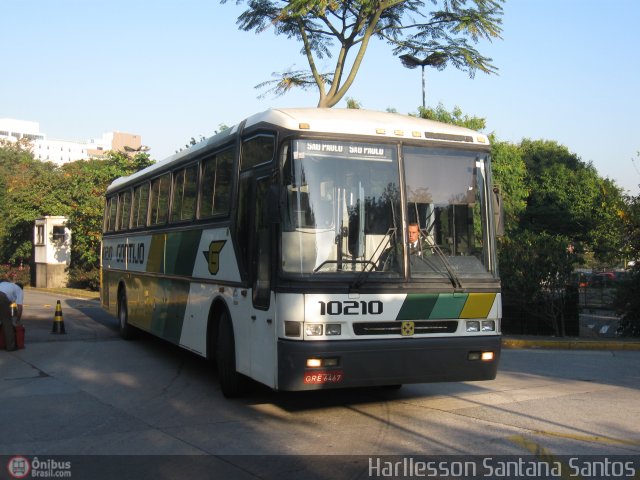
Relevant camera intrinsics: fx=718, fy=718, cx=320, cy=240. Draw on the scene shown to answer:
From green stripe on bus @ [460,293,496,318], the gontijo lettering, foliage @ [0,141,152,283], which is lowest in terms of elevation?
green stripe on bus @ [460,293,496,318]

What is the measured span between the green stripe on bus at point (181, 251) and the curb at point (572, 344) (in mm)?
7510

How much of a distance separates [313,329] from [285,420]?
1296 mm

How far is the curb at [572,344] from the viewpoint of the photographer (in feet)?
49.4

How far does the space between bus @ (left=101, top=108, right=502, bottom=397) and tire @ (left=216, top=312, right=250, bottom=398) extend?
0.02 m

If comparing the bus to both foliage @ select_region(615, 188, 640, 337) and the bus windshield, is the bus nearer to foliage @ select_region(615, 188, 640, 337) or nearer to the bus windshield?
the bus windshield

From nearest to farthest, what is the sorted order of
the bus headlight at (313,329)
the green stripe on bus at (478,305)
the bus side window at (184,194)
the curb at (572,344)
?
the bus headlight at (313,329) < the green stripe on bus at (478,305) < the bus side window at (184,194) < the curb at (572,344)

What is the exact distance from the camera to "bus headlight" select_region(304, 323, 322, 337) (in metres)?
7.32

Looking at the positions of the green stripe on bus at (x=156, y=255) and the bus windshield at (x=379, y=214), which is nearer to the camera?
the bus windshield at (x=379, y=214)

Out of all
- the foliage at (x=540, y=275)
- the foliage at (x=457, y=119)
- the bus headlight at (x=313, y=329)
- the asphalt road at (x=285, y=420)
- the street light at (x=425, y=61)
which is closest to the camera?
the asphalt road at (x=285, y=420)

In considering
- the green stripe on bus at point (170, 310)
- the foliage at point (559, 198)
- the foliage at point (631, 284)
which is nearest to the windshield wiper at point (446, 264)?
the green stripe on bus at point (170, 310)

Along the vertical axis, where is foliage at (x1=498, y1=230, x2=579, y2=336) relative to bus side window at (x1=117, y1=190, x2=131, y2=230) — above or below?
below

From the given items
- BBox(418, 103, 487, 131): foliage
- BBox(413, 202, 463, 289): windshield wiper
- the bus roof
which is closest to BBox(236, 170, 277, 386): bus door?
the bus roof

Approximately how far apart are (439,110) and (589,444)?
31.4 meters

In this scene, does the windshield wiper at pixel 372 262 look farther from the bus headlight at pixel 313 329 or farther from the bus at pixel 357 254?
the bus headlight at pixel 313 329
